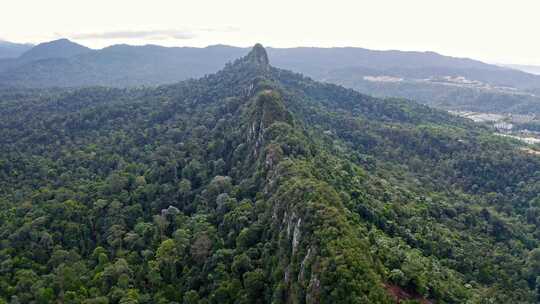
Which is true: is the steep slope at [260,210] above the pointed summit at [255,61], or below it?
below

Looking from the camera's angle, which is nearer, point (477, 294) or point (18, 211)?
point (477, 294)

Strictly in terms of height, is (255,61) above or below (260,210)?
above

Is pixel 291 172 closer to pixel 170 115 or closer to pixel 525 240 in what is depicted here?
pixel 525 240

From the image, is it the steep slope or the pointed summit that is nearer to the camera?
the steep slope

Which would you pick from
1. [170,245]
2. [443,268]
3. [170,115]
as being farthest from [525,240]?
[170,115]

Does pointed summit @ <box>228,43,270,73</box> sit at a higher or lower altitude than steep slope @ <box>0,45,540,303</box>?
higher

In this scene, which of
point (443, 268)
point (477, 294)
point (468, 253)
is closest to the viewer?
point (477, 294)

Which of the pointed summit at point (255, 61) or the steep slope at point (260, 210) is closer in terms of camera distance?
the steep slope at point (260, 210)

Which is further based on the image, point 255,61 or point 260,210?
point 255,61
